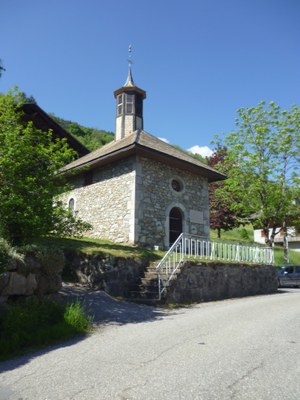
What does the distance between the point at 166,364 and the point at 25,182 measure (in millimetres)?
4494

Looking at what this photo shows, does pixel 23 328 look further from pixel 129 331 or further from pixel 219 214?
pixel 219 214

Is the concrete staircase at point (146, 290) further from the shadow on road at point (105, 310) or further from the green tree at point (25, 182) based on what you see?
the green tree at point (25, 182)

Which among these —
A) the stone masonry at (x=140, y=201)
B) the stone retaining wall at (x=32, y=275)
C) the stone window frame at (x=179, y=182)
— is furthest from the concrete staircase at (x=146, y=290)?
the stone window frame at (x=179, y=182)

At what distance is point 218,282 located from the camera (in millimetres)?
11188

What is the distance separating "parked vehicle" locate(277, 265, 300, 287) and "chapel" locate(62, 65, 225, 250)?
5881mm

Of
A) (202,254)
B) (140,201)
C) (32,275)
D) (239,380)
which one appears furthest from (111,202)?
(239,380)

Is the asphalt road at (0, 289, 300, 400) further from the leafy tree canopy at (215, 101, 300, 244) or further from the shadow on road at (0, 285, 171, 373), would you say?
the leafy tree canopy at (215, 101, 300, 244)

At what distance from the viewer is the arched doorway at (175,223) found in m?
14.9

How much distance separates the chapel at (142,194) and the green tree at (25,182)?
16.4 feet

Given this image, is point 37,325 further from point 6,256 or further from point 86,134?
point 86,134

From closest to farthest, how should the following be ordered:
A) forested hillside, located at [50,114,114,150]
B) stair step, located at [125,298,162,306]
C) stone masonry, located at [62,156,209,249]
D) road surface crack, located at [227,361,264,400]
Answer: road surface crack, located at [227,361,264,400] < stair step, located at [125,298,162,306] < stone masonry, located at [62,156,209,249] < forested hillside, located at [50,114,114,150]

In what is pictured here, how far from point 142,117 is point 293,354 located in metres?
14.8

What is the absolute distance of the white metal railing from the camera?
384 inches

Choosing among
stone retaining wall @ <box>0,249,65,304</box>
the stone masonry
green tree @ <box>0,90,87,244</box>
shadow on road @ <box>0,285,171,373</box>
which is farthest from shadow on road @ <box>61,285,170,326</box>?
the stone masonry
